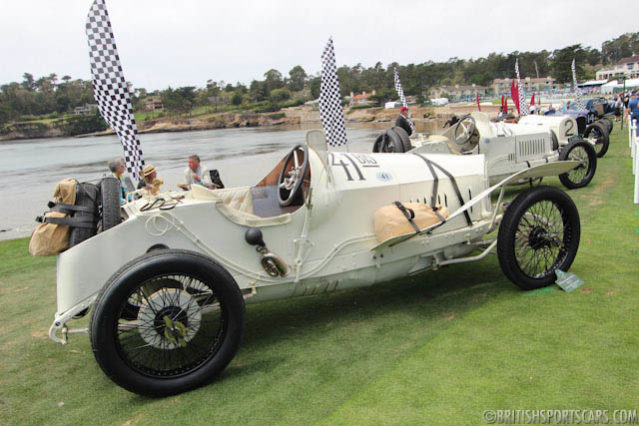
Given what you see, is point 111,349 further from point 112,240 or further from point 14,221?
point 14,221

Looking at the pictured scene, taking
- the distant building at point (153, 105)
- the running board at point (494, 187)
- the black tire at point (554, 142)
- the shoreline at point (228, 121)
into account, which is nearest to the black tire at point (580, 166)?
the black tire at point (554, 142)

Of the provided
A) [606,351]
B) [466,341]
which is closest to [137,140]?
[466,341]

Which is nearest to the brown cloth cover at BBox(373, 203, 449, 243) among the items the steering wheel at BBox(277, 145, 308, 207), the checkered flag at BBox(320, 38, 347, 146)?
the steering wheel at BBox(277, 145, 308, 207)

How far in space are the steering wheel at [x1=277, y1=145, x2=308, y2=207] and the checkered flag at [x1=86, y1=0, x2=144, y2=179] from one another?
2.90 metres

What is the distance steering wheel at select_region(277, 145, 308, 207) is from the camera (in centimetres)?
416

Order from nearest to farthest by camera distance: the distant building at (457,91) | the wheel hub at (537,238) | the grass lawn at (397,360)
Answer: the grass lawn at (397,360), the wheel hub at (537,238), the distant building at (457,91)

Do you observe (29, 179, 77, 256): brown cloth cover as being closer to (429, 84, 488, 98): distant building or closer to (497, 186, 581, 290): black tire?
(497, 186, 581, 290): black tire

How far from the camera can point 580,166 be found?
9.42m

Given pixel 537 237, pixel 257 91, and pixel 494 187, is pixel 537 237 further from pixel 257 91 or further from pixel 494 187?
pixel 257 91

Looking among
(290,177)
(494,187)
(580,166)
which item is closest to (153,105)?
(580,166)

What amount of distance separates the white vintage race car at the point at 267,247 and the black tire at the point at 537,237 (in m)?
0.01

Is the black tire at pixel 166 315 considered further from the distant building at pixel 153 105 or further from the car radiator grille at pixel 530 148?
the distant building at pixel 153 105

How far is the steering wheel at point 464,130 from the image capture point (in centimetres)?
858

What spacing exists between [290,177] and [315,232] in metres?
0.85
